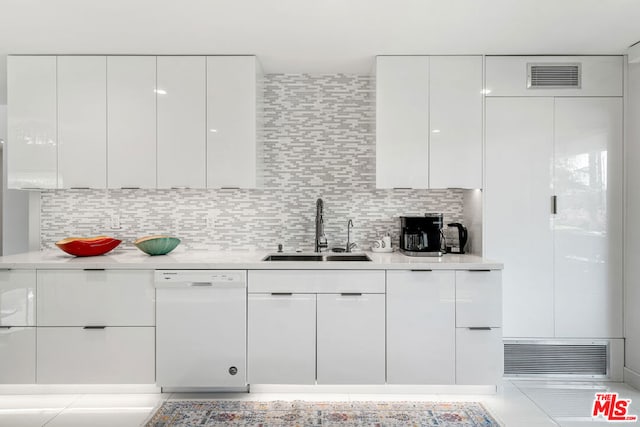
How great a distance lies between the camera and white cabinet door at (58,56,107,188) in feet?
10.1

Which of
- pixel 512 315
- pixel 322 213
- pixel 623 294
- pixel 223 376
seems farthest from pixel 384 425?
pixel 623 294

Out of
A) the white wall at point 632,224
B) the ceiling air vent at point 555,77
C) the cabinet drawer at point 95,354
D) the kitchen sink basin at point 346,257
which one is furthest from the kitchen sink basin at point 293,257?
the white wall at point 632,224

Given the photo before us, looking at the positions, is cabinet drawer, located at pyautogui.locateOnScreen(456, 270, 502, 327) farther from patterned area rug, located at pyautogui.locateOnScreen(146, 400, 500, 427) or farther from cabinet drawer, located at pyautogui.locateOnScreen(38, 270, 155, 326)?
cabinet drawer, located at pyautogui.locateOnScreen(38, 270, 155, 326)

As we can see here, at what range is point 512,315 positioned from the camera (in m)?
3.06

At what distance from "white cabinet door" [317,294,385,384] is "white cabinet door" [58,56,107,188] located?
200 cm

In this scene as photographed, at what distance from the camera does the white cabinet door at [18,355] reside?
2.74 meters

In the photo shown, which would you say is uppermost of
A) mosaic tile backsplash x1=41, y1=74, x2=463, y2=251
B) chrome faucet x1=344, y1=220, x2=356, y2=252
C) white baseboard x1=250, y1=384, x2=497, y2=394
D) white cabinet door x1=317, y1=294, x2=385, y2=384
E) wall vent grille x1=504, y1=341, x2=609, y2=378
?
mosaic tile backsplash x1=41, y1=74, x2=463, y2=251

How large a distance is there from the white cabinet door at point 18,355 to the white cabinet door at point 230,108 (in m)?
1.69

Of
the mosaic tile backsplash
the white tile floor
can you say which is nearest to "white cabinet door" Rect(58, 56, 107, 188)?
the mosaic tile backsplash

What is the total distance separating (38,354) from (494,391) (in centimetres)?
308

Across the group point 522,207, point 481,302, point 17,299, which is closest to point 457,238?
point 522,207

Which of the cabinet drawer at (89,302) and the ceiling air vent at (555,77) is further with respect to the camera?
the ceiling air vent at (555,77)
